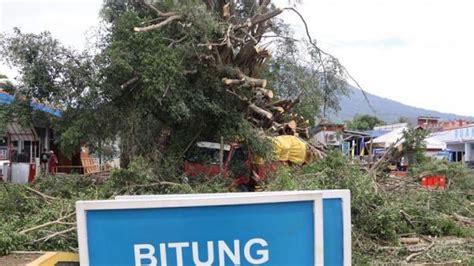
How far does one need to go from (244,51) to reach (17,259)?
31.2 feet

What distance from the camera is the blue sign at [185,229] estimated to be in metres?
1.79

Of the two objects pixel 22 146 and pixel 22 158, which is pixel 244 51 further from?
pixel 22 146

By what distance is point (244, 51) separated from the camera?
13703 millimetres

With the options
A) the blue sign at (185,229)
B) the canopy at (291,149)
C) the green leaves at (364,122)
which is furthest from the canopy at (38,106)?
the green leaves at (364,122)

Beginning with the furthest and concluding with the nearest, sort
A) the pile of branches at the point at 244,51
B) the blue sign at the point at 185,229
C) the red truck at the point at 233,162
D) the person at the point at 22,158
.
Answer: the person at the point at 22,158 < the red truck at the point at 233,162 < the pile of branches at the point at 244,51 < the blue sign at the point at 185,229

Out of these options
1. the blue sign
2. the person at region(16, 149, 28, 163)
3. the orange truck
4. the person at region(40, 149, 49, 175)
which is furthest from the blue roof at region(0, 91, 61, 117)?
the blue sign

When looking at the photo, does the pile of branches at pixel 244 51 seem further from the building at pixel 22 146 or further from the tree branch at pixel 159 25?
the building at pixel 22 146

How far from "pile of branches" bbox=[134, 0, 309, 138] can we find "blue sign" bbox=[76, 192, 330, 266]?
406 inches

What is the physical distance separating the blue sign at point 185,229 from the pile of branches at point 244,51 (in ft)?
33.9

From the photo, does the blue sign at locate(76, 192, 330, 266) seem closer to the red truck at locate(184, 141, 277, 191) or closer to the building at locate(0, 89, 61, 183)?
the red truck at locate(184, 141, 277, 191)

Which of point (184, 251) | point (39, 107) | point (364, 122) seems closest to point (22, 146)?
point (39, 107)

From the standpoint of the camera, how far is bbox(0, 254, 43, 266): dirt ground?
16.0 ft

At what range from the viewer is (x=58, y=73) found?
1308 cm

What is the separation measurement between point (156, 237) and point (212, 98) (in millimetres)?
11378
